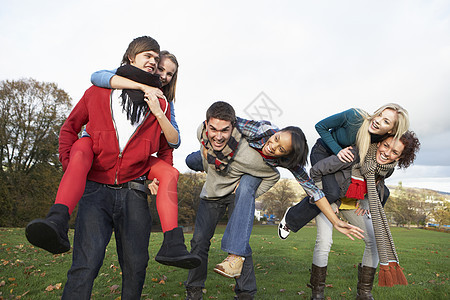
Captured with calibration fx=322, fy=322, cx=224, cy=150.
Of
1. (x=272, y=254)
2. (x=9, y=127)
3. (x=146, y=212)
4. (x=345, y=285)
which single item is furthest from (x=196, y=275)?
(x=9, y=127)

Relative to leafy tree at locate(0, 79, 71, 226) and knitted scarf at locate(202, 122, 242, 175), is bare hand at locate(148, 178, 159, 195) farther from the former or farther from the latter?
leafy tree at locate(0, 79, 71, 226)

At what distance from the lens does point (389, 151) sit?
14.9 ft

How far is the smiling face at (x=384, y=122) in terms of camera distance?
431 centimetres

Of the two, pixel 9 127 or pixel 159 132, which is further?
pixel 9 127

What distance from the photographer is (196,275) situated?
4289mm

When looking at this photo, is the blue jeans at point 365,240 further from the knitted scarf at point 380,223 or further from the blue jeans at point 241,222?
the blue jeans at point 241,222

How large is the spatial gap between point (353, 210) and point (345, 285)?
101 inches

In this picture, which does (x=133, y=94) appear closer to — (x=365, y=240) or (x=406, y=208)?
(x=365, y=240)

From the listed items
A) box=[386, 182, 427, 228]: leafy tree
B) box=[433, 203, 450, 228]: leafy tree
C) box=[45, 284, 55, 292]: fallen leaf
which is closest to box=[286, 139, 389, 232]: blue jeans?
box=[45, 284, 55, 292]: fallen leaf

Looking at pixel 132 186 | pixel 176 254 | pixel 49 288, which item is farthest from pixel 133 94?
pixel 49 288

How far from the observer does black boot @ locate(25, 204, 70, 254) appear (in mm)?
2281

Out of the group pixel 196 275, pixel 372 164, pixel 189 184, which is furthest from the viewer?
pixel 189 184

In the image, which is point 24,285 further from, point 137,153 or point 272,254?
point 272,254

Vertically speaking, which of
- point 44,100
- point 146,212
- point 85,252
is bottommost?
point 85,252
